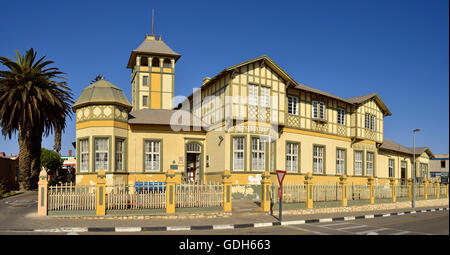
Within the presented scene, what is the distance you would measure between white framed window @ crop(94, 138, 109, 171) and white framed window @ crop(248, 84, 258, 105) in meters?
9.19

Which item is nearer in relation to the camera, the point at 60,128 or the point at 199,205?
the point at 199,205

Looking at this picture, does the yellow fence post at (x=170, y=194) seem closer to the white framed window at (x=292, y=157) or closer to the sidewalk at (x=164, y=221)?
the sidewalk at (x=164, y=221)

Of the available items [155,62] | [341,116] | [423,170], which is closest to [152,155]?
[341,116]

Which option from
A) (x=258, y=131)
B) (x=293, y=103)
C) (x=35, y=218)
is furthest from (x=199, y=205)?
(x=293, y=103)

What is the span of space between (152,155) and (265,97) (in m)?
8.45

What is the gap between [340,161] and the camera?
30.6 m

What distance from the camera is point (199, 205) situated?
55.4 feet

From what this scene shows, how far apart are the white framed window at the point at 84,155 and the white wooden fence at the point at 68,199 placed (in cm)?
744

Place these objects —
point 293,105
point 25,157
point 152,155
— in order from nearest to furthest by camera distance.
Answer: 1. point 152,155
2. point 293,105
3. point 25,157

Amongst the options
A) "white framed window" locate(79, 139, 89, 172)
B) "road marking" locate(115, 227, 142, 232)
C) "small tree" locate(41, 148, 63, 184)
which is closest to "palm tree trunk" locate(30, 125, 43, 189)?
"white framed window" locate(79, 139, 89, 172)

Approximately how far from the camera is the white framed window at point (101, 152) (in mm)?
22516

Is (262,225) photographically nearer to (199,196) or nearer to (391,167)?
(199,196)
